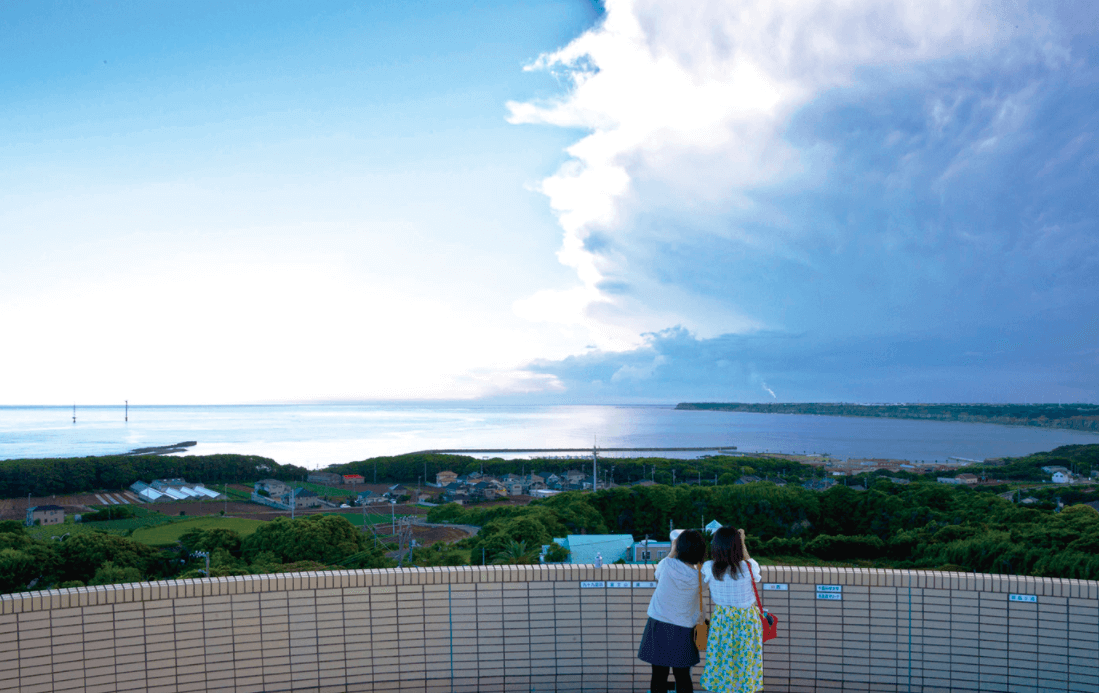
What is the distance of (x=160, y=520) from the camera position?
1383 inches

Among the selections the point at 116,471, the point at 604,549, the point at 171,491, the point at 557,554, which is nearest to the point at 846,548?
the point at 604,549

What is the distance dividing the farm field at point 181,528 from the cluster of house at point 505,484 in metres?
15.6

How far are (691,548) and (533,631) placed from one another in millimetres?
1785

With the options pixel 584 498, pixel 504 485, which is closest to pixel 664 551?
pixel 584 498

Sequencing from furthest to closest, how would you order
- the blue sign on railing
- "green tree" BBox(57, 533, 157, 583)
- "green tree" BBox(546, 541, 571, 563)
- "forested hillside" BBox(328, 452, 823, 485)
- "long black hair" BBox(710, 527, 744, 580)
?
"forested hillside" BBox(328, 452, 823, 485) → "green tree" BBox(57, 533, 157, 583) → "green tree" BBox(546, 541, 571, 563) → the blue sign on railing → "long black hair" BBox(710, 527, 744, 580)

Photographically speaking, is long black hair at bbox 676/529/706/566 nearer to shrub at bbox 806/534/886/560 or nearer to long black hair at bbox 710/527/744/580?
long black hair at bbox 710/527/744/580

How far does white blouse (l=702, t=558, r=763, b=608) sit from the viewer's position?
138 inches

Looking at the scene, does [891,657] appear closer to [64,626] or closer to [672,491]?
[64,626]

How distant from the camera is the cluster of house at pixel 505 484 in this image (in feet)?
155

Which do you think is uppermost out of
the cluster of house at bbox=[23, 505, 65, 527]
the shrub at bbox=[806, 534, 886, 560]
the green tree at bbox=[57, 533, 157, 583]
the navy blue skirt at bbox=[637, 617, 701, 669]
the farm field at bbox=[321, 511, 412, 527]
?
the navy blue skirt at bbox=[637, 617, 701, 669]

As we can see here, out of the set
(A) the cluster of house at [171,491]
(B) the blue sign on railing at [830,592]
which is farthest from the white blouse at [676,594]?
(A) the cluster of house at [171,491]

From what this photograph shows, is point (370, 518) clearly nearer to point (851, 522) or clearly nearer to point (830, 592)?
point (851, 522)

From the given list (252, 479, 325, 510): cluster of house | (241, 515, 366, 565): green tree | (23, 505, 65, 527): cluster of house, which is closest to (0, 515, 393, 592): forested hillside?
(241, 515, 366, 565): green tree

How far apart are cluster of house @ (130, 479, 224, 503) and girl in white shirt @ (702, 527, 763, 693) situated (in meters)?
50.5
